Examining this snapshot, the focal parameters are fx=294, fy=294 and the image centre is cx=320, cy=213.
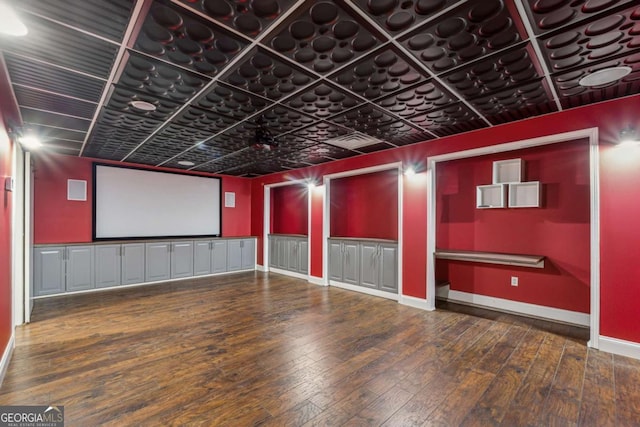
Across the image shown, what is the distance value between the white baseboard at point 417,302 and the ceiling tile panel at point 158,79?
4088mm

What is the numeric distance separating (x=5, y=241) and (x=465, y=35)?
14.0ft

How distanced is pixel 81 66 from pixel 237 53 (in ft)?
4.17

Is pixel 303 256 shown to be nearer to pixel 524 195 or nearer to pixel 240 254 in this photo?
pixel 240 254

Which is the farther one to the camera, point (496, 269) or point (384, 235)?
point (384, 235)

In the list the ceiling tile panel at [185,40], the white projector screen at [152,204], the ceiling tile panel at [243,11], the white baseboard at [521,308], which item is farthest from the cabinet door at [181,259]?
the ceiling tile panel at [243,11]

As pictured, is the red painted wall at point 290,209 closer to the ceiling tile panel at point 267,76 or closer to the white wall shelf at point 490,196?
the white wall shelf at point 490,196

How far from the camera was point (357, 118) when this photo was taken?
137 inches

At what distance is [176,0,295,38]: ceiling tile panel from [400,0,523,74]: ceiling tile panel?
33.8 inches

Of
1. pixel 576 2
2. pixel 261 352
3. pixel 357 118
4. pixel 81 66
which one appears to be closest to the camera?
pixel 576 2

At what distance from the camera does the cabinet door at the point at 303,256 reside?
266 inches

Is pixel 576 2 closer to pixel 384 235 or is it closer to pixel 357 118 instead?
pixel 357 118

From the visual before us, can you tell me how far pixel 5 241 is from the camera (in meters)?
2.76

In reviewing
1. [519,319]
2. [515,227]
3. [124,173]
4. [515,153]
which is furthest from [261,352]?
[124,173]

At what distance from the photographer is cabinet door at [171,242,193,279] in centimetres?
656
